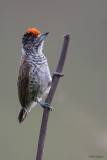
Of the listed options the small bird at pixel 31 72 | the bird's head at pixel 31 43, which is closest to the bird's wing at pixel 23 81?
the small bird at pixel 31 72

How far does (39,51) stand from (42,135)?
1134mm

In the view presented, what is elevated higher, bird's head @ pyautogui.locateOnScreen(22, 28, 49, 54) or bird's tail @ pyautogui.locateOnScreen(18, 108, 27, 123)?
bird's head @ pyautogui.locateOnScreen(22, 28, 49, 54)

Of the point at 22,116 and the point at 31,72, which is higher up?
the point at 31,72

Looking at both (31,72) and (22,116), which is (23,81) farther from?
(22,116)

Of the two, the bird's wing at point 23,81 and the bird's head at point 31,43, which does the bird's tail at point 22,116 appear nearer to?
the bird's wing at point 23,81

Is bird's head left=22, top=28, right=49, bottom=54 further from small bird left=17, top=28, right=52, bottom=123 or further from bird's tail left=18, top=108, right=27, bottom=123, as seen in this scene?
bird's tail left=18, top=108, right=27, bottom=123

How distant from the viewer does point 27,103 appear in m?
1.81

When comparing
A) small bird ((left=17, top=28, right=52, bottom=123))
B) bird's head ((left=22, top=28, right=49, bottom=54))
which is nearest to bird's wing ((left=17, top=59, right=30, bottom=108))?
small bird ((left=17, top=28, right=52, bottom=123))

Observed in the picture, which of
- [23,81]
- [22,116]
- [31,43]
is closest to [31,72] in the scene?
[23,81]

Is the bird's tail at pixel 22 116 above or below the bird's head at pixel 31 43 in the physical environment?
below

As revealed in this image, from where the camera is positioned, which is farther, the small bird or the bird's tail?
the small bird

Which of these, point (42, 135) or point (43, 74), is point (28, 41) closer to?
point (43, 74)

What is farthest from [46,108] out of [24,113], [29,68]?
[29,68]

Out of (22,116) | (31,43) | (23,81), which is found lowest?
(22,116)
